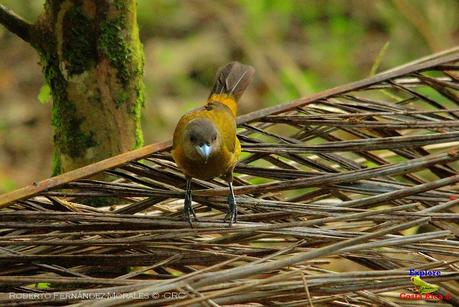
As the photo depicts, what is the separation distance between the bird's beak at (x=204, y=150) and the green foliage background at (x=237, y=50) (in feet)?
11.2

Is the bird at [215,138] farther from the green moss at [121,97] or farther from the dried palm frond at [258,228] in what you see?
the green moss at [121,97]

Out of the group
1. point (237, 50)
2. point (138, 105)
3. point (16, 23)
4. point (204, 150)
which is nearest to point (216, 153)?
point (204, 150)

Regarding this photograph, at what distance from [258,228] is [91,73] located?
0.77 metres

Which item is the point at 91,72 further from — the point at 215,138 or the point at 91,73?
the point at 215,138

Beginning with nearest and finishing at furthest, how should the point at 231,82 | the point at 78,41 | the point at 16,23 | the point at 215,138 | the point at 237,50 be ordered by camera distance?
the point at 78,41
the point at 16,23
the point at 215,138
the point at 231,82
the point at 237,50

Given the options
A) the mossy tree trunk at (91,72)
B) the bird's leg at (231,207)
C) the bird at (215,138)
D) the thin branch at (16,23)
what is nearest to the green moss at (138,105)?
the mossy tree trunk at (91,72)

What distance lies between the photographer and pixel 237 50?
7.07m

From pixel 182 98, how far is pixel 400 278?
491 centimetres

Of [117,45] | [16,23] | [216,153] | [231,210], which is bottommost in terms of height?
[231,210]

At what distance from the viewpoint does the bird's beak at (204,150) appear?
258cm

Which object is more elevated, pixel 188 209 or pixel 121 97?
pixel 121 97

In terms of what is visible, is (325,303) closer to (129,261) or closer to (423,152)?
(129,261)

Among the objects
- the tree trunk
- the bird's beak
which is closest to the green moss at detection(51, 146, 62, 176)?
the tree trunk

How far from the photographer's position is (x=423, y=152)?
2.34 metres
